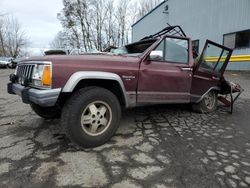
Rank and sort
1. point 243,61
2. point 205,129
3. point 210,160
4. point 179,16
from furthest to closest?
1. point 179,16
2. point 243,61
3. point 205,129
4. point 210,160

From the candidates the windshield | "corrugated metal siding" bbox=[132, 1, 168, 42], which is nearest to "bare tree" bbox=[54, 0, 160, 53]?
"corrugated metal siding" bbox=[132, 1, 168, 42]

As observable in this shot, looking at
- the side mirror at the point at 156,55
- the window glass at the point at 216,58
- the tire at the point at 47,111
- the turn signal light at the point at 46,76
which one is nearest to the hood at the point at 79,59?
the turn signal light at the point at 46,76

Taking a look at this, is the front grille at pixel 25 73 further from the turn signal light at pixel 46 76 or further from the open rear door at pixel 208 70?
the open rear door at pixel 208 70

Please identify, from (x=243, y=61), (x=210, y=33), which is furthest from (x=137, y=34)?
(x=243, y=61)

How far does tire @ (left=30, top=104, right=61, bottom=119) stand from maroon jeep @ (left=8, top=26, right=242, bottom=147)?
0.06ft

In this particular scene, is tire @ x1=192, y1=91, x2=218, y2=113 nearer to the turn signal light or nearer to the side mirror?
the side mirror

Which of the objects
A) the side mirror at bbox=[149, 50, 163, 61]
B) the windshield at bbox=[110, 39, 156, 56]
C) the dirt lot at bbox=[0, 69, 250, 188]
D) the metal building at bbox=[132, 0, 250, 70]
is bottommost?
the dirt lot at bbox=[0, 69, 250, 188]

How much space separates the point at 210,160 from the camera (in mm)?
3027

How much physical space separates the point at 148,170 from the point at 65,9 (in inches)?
1643

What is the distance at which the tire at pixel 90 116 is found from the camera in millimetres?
3115

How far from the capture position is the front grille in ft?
11.3

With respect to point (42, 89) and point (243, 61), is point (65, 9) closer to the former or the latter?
point (243, 61)

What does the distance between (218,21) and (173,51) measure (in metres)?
15.0

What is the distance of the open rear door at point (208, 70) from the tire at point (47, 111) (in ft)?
9.14
